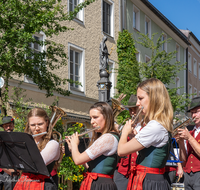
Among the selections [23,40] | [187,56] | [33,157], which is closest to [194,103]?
[33,157]

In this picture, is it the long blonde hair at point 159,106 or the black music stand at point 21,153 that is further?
the black music stand at point 21,153

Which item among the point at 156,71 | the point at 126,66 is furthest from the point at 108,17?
the point at 156,71

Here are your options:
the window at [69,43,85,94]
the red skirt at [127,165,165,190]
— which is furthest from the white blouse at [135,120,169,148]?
the window at [69,43,85,94]

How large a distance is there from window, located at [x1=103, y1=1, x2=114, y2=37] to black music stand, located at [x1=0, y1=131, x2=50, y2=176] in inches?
614

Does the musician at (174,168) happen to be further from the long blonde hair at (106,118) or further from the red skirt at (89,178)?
the red skirt at (89,178)

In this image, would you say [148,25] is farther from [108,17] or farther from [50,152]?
[50,152]

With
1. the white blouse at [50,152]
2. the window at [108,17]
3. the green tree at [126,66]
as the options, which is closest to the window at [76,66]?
the green tree at [126,66]

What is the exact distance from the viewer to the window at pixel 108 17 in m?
18.7

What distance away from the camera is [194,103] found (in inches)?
211

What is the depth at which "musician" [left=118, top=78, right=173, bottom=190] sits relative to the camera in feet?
10.1

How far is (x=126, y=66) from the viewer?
1769 centimetres

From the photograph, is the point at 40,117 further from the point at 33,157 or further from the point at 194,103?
the point at 194,103

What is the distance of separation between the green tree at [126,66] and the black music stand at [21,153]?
1387 centimetres

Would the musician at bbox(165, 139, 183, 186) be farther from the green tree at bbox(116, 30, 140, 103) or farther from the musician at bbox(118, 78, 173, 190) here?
the green tree at bbox(116, 30, 140, 103)
